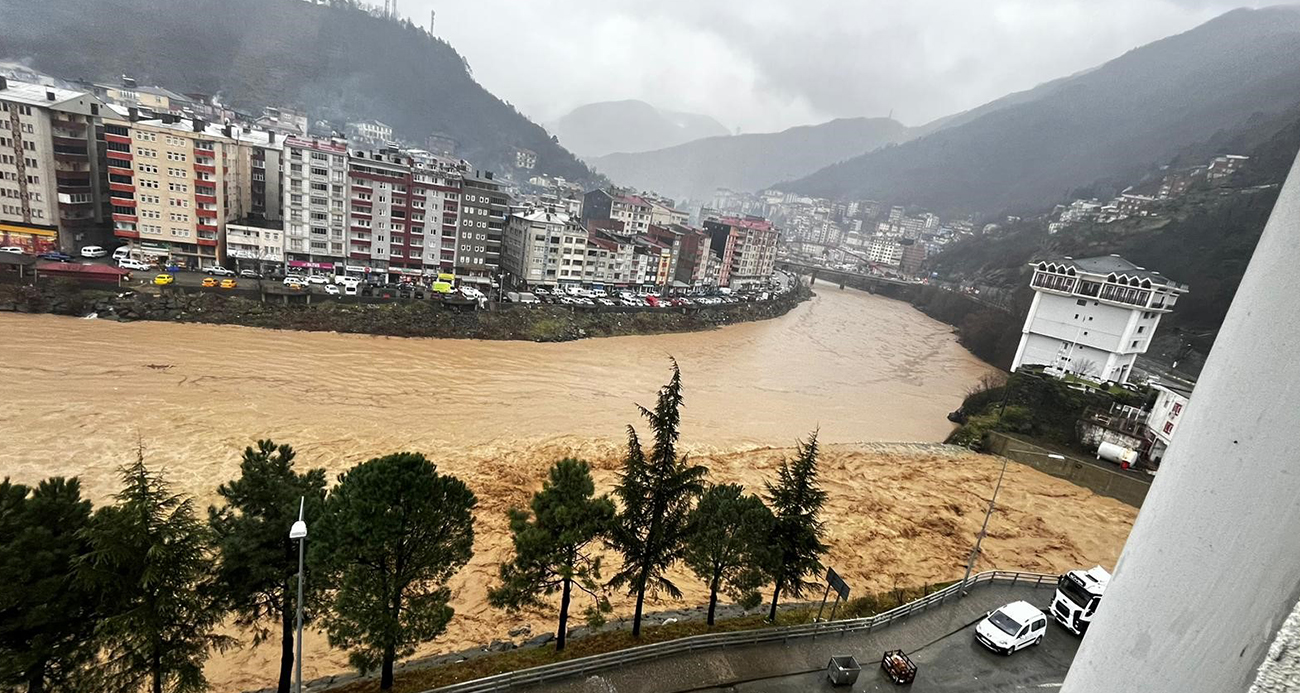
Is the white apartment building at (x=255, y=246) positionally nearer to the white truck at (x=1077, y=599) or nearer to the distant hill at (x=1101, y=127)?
the white truck at (x=1077, y=599)

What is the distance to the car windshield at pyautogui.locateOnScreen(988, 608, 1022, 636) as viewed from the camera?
340 inches

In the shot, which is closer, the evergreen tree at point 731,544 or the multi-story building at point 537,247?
the evergreen tree at point 731,544

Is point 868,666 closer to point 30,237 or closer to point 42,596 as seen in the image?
point 42,596

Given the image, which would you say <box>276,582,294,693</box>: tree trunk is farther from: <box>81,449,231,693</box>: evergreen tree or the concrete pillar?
the concrete pillar

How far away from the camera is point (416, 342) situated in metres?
27.1

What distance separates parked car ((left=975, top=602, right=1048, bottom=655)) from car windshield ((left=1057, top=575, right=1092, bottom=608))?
3.02 ft

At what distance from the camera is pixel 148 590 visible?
5.71m

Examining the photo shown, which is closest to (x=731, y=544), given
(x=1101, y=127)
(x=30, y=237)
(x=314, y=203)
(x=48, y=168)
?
(x=314, y=203)

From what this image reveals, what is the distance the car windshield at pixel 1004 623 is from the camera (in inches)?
340

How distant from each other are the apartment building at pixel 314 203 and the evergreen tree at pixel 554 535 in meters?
29.4

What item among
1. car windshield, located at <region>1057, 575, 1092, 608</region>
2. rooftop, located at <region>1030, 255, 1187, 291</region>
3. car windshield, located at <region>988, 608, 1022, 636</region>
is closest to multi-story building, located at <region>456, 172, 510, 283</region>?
rooftop, located at <region>1030, 255, 1187, 291</region>

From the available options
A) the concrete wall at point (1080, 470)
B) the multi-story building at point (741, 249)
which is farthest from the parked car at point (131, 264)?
the multi-story building at point (741, 249)

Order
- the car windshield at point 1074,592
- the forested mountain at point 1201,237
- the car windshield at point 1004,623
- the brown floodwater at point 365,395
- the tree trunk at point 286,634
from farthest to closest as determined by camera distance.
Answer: the forested mountain at point 1201,237
the brown floodwater at point 365,395
the car windshield at point 1074,592
the car windshield at point 1004,623
the tree trunk at point 286,634

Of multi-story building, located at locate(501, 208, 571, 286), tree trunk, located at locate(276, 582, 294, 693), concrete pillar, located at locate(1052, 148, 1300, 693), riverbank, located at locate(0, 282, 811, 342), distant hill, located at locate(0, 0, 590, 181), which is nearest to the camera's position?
concrete pillar, located at locate(1052, 148, 1300, 693)
